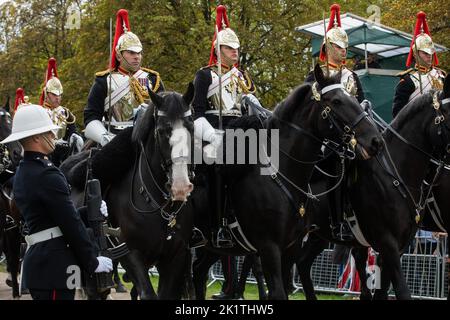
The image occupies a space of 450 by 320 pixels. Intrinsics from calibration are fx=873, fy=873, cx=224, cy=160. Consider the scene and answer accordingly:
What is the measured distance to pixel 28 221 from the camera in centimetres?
591

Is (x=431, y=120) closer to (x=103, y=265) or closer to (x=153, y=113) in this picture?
(x=153, y=113)

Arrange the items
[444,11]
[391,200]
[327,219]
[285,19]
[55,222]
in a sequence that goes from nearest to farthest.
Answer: [55,222], [391,200], [327,219], [444,11], [285,19]

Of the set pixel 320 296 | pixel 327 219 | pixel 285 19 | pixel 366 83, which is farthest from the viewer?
pixel 285 19

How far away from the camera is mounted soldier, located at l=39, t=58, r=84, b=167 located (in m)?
12.5

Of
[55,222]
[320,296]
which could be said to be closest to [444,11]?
[320,296]

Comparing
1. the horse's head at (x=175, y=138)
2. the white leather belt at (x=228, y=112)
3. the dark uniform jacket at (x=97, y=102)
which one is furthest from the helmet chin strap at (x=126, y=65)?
the horse's head at (x=175, y=138)

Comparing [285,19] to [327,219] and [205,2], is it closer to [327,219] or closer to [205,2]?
[205,2]

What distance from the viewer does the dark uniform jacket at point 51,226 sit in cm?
579

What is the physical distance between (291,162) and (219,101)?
1213mm

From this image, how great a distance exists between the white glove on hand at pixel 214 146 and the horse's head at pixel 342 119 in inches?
41.1

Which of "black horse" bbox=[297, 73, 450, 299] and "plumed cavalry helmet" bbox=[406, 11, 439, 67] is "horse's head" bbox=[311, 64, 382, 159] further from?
"plumed cavalry helmet" bbox=[406, 11, 439, 67]

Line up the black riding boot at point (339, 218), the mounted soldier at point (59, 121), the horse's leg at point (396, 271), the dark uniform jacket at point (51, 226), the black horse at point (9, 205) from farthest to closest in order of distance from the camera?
the mounted soldier at point (59, 121), the black horse at point (9, 205), the black riding boot at point (339, 218), the horse's leg at point (396, 271), the dark uniform jacket at point (51, 226)

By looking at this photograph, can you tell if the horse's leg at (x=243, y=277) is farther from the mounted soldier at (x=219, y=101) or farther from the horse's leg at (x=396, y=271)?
the horse's leg at (x=396, y=271)
